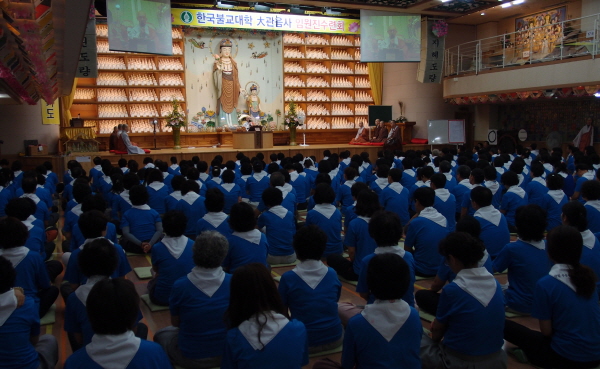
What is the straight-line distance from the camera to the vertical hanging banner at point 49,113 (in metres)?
12.7

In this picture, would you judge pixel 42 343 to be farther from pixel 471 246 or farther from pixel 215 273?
pixel 471 246

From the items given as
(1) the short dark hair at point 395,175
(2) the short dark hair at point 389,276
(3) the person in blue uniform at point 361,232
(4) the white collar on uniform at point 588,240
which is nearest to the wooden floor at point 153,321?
(3) the person in blue uniform at point 361,232

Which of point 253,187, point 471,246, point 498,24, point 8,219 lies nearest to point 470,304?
point 471,246

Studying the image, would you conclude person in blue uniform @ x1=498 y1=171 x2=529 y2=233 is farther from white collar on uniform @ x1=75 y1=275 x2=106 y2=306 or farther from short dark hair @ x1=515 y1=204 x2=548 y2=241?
white collar on uniform @ x1=75 y1=275 x2=106 y2=306

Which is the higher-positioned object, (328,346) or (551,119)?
(551,119)

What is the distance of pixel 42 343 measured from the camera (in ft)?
9.23

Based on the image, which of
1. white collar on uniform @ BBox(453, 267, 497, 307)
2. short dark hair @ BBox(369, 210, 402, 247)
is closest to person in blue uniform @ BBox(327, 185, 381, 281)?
short dark hair @ BBox(369, 210, 402, 247)

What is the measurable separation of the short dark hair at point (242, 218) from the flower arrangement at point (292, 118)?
1120 cm

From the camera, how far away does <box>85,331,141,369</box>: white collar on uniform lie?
1.84 metres

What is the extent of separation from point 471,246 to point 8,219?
9.04ft

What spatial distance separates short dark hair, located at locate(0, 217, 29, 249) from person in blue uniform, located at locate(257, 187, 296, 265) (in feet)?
7.16

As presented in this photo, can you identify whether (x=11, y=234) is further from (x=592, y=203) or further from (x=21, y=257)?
(x=592, y=203)

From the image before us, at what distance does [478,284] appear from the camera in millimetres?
2596

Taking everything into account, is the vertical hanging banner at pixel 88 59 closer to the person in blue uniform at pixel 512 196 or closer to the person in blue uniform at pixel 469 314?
the person in blue uniform at pixel 512 196
